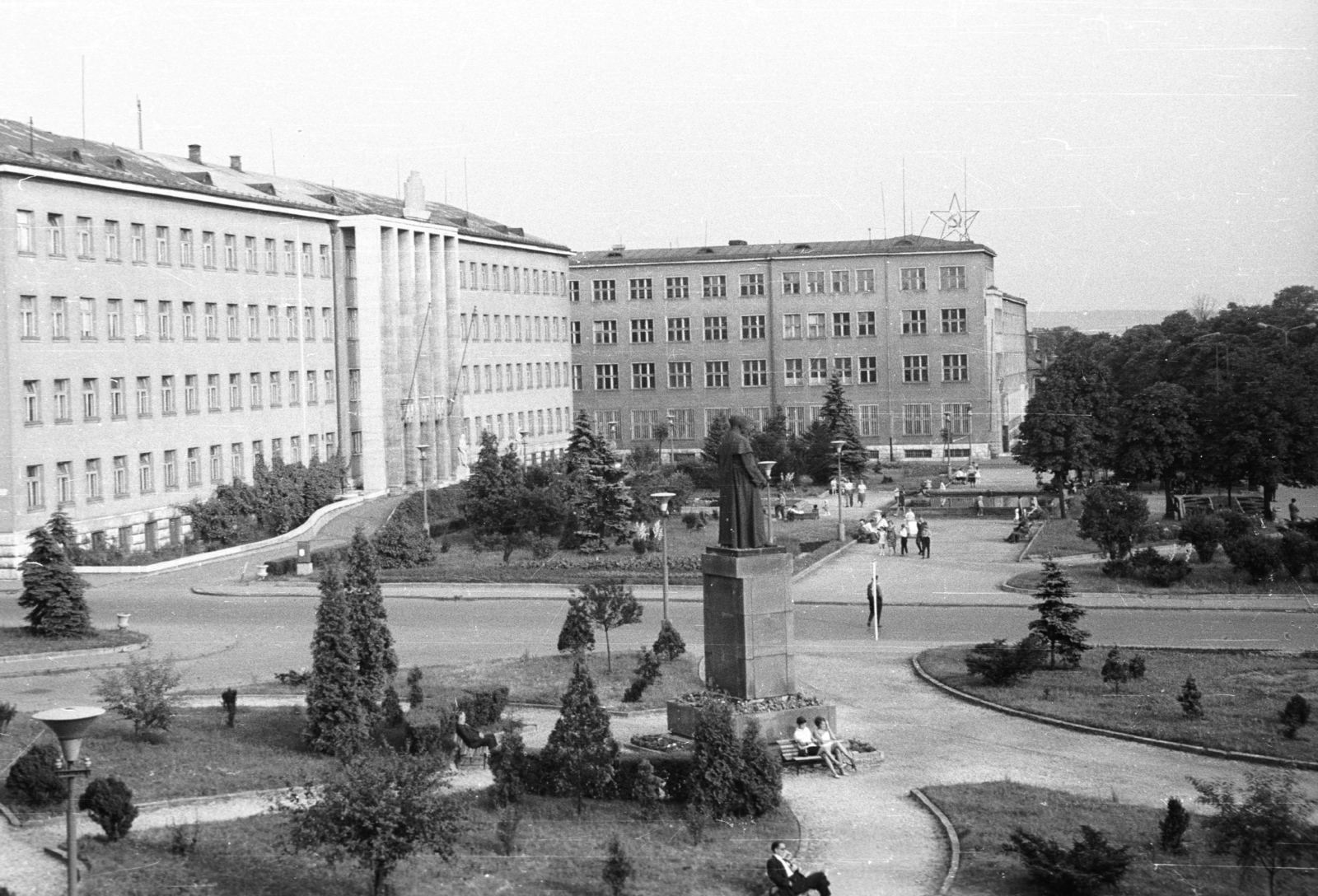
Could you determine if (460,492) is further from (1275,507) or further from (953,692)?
(953,692)

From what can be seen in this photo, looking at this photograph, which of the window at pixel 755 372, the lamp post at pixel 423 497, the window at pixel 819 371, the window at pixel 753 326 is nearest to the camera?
the lamp post at pixel 423 497

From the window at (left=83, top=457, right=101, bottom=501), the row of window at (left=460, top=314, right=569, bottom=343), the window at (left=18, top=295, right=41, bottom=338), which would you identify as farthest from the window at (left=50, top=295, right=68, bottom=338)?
the row of window at (left=460, top=314, right=569, bottom=343)

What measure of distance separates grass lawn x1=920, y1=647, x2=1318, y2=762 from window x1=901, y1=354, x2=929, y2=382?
2387 inches

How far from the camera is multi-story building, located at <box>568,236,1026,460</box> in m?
89.2

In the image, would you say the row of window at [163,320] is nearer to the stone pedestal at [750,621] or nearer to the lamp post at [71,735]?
the stone pedestal at [750,621]

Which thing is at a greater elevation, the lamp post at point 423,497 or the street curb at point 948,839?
the lamp post at point 423,497

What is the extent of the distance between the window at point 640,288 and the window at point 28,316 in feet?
174

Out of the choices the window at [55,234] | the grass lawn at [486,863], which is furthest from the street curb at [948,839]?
the window at [55,234]

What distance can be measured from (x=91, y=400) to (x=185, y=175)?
11.8 meters

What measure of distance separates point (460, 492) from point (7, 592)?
2170cm

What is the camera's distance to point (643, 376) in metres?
96.2

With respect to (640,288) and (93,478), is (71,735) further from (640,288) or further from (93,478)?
(640,288)

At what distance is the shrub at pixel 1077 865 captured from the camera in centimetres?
1557

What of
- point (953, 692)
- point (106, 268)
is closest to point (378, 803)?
point (953, 692)
